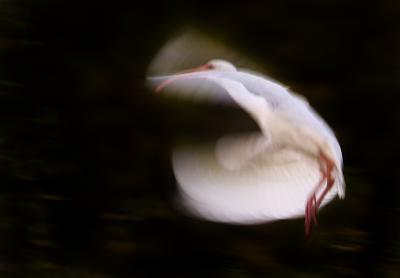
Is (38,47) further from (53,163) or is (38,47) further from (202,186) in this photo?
(202,186)

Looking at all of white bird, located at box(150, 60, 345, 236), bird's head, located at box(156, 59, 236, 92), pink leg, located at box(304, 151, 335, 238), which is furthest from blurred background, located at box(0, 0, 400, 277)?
pink leg, located at box(304, 151, 335, 238)

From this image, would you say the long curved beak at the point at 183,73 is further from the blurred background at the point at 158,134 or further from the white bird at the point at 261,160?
the blurred background at the point at 158,134

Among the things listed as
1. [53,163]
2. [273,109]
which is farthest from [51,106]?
[273,109]

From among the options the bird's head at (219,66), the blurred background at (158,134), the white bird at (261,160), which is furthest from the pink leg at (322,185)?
the blurred background at (158,134)

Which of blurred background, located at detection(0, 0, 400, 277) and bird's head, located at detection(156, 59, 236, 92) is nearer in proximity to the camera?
bird's head, located at detection(156, 59, 236, 92)

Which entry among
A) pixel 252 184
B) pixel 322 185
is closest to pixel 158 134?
pixel 252 184

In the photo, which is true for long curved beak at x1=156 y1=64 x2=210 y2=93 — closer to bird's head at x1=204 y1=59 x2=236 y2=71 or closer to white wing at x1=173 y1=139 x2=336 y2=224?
bird's head at x1=204 y1=59 x2=236 y2=71

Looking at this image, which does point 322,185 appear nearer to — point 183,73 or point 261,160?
point 261,160
